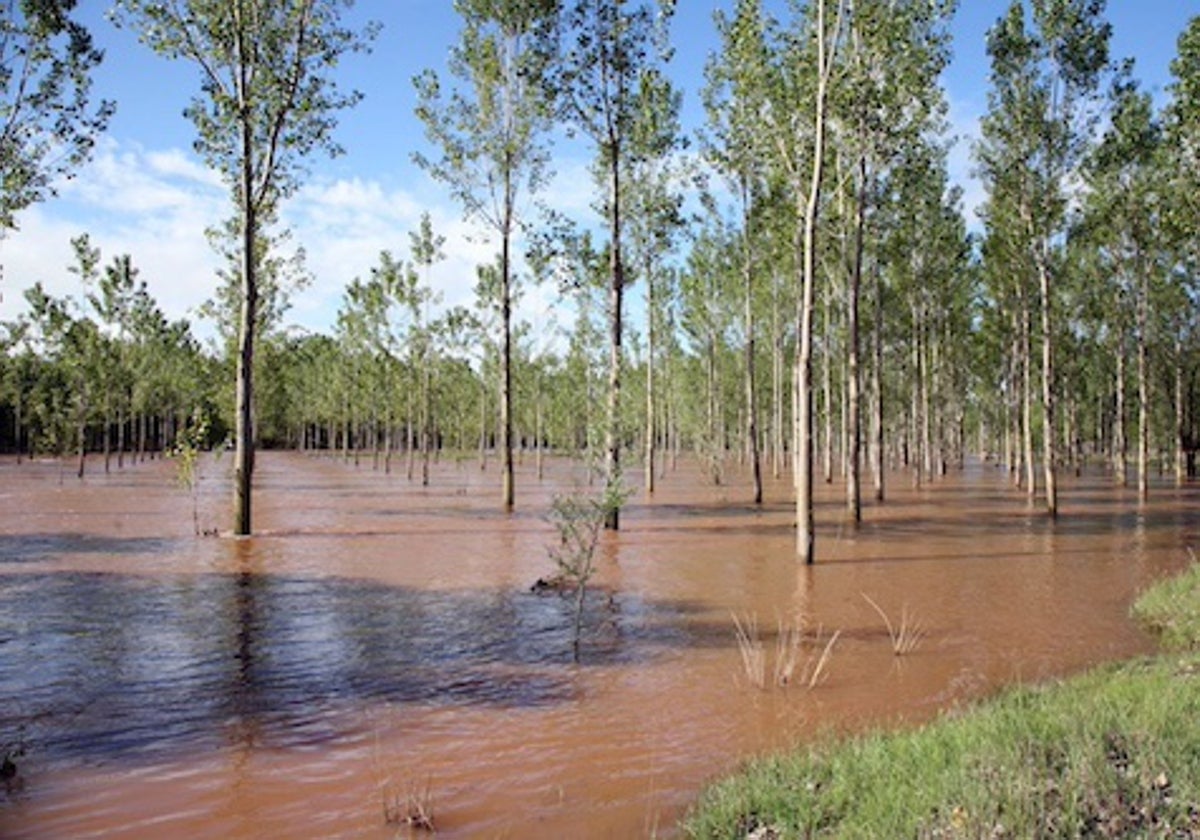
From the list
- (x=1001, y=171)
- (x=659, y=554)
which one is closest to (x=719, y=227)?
(x=1001, y=171)

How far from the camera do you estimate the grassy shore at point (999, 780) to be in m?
4.71

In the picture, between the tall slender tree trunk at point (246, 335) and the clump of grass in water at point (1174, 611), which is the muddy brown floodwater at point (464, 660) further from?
the tall slender tree trunk at point (246, 335)

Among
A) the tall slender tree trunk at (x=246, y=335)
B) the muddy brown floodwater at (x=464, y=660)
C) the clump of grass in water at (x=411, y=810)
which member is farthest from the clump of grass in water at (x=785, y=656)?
the tall slender tree trunk at (x=246, y=335)

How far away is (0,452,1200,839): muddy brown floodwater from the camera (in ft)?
20.6

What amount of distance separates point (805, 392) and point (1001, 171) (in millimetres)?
15696

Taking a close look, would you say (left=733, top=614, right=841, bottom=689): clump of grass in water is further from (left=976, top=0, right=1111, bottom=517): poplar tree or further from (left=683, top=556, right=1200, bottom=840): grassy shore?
(left=976, top=0, right=1111, bottom=517): poplar tree

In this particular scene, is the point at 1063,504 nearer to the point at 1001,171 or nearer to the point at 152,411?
the point at 1001,171

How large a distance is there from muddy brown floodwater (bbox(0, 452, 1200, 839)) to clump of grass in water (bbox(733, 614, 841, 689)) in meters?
0.17

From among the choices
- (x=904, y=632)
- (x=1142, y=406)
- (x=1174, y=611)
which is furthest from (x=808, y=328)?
(x=1142, y=406)

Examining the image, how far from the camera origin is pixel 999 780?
502 cm

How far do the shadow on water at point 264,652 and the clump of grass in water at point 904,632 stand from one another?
2.12 meters

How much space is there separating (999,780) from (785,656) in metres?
5.16

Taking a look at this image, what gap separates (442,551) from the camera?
1884 cm

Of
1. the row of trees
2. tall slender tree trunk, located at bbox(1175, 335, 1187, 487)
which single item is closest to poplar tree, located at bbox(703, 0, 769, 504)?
the row of trees
